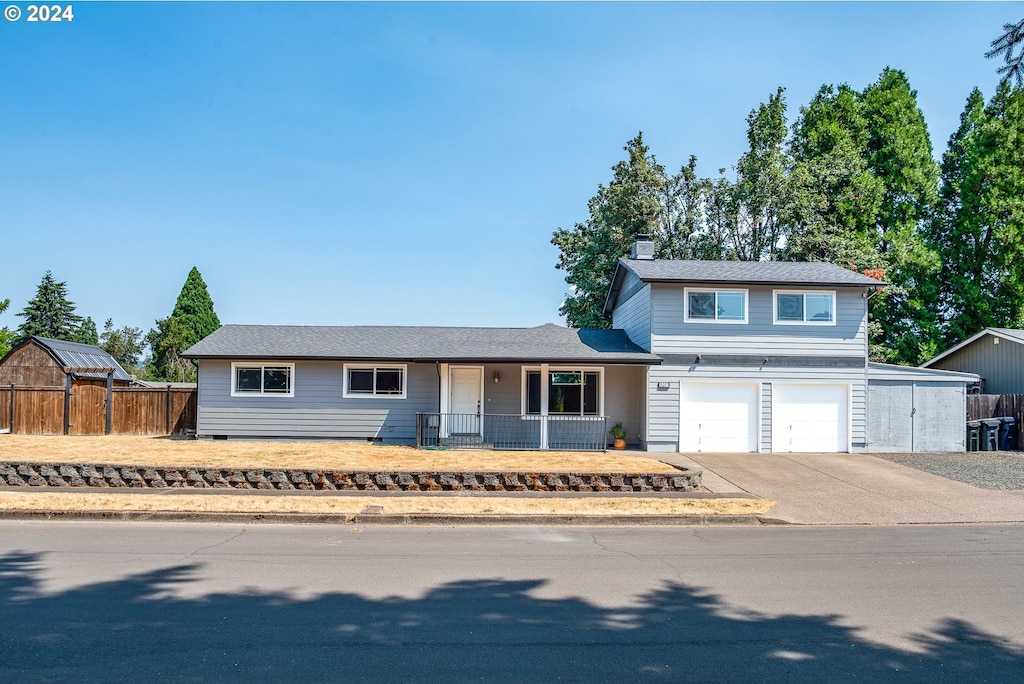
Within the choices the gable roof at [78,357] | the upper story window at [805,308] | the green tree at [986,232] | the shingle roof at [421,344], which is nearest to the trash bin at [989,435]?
the upper story window at [805,308]

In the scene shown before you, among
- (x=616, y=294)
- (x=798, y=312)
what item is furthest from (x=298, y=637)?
(x=616, y=294)

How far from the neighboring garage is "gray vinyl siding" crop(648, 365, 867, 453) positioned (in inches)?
22.0

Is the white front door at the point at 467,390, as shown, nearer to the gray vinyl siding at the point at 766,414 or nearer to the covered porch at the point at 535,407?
the covered porch at the point at 535,407

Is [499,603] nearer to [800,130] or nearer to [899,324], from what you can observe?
[899,324]

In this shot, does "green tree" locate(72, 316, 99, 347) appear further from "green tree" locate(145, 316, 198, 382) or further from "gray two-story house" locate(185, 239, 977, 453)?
"gray two-story house" locate(185, 239, 977, 453)

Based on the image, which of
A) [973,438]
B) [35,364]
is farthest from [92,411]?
[973,438]

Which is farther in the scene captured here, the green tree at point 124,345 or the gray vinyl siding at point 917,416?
the green tree at point 124,345

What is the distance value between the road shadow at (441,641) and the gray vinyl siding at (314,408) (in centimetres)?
1453

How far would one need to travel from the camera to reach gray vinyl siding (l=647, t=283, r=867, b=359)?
20.4m

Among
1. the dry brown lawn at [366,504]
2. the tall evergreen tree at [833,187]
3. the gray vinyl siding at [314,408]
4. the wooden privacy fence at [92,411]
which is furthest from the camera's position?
the tall evergreen tree at [833,187]

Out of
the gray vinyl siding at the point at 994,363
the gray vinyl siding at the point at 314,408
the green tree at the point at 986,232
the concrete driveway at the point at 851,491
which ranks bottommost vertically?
the concrete driveway at the point at 851,491

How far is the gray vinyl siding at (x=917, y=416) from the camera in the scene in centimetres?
2073

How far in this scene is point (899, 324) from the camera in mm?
36250

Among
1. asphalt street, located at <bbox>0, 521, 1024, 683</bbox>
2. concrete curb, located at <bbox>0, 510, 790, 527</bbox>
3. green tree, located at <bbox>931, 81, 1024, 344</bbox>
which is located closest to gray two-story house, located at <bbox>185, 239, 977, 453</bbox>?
concrete curb, located at <bbox>0, 510, 790, 527</bbox>
